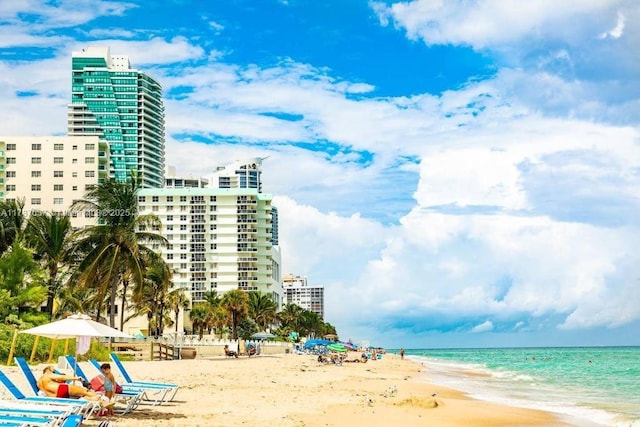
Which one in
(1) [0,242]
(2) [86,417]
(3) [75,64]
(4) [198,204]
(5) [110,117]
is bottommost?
(2) [86,417]

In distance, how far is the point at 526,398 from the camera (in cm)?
2697

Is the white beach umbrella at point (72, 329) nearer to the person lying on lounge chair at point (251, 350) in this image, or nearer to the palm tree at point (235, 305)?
the person lying on lounge chair at point (251, 350)

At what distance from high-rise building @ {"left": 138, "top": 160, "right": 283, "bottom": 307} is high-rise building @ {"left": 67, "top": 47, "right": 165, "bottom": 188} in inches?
1659

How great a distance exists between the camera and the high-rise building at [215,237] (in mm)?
119312

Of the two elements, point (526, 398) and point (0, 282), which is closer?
point (526, 398)

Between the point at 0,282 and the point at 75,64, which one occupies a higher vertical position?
the point at 75,64

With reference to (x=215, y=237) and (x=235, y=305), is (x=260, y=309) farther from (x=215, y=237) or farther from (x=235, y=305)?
(x=215, y=237)

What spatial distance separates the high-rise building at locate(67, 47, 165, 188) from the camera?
162625mm

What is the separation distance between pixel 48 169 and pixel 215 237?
2921 cm

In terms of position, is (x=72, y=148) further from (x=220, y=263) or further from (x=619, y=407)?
(x=619, y=407)

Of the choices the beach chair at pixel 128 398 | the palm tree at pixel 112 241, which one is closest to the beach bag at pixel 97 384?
the beach chair at pixel 128 398

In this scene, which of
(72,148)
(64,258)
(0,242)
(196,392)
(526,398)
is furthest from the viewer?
(72,148)

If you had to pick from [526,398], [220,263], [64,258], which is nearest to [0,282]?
[64,258]

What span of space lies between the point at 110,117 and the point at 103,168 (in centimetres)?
5950
